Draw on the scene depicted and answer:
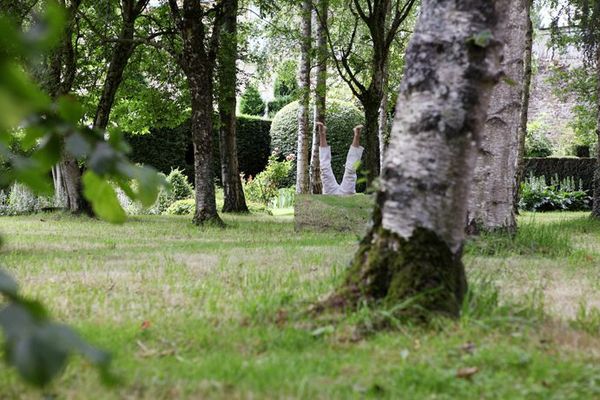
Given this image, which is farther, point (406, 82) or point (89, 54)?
point (89, 54)

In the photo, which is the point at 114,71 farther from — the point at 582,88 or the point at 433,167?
the point at 582,88

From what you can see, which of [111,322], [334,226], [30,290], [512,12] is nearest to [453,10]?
[111,322]

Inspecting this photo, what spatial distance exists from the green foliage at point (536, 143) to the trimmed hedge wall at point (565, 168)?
493 centimetres

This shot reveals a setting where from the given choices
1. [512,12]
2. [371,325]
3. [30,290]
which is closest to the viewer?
[371,325]

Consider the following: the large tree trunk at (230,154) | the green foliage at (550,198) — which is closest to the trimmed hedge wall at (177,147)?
the large tree trunk at (230,154)

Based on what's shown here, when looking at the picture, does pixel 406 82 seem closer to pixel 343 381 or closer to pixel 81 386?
pixel 343 381

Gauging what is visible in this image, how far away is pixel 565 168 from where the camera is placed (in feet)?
68.1

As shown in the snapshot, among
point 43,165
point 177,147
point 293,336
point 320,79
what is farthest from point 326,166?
point 177,147

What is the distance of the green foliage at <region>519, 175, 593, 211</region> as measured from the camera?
1891 centimetres

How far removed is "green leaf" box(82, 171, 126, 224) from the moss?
230cm

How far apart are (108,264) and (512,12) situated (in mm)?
5605

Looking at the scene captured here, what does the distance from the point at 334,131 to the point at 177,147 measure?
6.32 metres

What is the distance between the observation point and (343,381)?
2.61 metres

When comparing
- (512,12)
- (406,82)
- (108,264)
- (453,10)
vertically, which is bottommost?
(108,264)
